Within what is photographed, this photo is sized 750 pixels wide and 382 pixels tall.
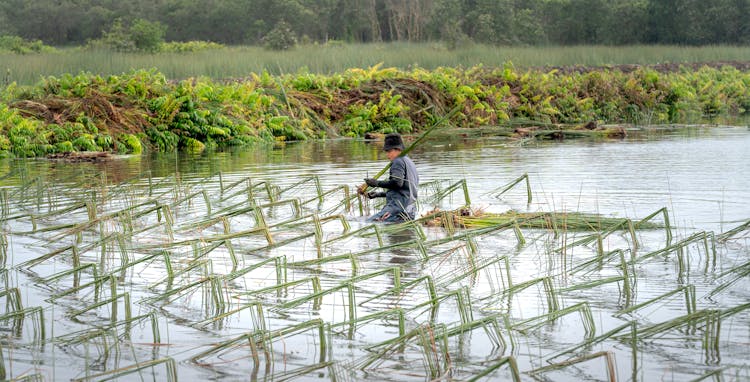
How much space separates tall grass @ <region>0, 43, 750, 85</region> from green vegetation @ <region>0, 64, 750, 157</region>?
2.20m

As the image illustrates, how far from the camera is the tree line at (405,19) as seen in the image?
5091 centimetres

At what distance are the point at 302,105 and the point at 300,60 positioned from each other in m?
6.19

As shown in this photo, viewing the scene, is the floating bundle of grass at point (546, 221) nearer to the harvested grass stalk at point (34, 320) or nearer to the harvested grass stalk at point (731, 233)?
the harvested grass stalk at point (731, 233)

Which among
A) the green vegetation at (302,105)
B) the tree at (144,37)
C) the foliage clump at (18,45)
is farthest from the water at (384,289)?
the foliage clump at (18,45)

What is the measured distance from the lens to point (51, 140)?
18922 millimetres

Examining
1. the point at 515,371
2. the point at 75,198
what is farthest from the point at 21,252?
the point at 515,371

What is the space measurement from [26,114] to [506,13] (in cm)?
3604

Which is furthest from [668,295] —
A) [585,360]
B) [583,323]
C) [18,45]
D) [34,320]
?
[18,45]

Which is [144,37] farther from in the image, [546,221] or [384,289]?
[384,289]

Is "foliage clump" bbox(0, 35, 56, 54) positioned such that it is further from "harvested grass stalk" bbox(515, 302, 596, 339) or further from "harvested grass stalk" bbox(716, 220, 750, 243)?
"harvested grass stalk" bbox(515, 302, 596, 339)

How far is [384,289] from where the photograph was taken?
293 inches

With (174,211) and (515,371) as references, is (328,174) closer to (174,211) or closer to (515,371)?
(174,211)

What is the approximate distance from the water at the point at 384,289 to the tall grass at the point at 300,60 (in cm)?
1224

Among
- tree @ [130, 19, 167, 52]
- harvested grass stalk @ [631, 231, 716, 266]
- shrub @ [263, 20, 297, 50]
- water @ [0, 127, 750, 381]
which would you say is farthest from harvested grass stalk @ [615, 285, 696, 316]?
shrub @ [263, 20, 297, 50]
